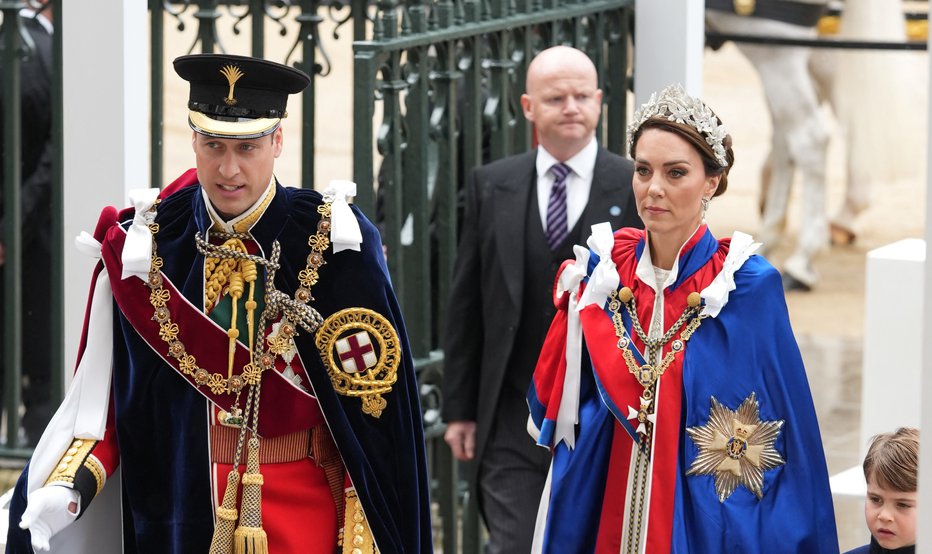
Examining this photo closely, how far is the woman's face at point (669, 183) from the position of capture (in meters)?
4.89

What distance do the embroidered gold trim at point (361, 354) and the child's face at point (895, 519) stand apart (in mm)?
1159

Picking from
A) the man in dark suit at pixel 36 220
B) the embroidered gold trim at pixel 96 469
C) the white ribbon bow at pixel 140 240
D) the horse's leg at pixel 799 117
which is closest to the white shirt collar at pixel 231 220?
the white ribbon bow at pixel 140 240

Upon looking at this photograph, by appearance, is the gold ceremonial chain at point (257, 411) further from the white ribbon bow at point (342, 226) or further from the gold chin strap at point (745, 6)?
the gold chin strap at point (745, 6)

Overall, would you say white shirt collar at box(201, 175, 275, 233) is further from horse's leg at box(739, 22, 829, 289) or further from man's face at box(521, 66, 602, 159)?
horse's leg at box(739, 22, 829, 289)

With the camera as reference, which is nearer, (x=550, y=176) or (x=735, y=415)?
(x=735, y=415)

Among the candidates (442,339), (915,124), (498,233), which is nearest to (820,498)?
(498,233)

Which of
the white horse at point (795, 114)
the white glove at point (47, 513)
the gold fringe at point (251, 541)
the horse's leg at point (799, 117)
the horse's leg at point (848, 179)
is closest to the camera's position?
the white glove at point (47, 513)

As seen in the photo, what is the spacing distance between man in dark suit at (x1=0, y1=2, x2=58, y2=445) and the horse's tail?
732cm

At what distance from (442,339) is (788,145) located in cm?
744

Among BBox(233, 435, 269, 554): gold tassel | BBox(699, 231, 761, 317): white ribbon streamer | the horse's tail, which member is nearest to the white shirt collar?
BBox(233, 435, 269, 554): gold tassel

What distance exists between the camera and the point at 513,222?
255 inches

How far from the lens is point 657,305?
16.3ft

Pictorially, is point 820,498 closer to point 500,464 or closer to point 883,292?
point 500,464

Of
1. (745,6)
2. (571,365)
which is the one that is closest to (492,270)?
(571,365)
